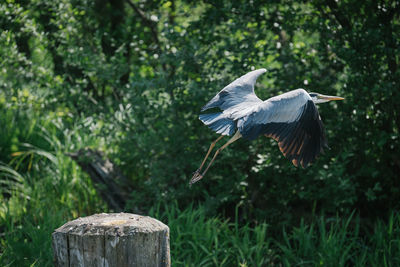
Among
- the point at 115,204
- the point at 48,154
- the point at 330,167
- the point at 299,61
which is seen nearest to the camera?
the point at 330,167

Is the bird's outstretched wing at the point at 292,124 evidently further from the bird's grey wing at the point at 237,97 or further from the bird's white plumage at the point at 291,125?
the bird's grey wing at the point at 237,97

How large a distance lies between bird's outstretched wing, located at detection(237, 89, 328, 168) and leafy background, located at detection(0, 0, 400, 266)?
121cm

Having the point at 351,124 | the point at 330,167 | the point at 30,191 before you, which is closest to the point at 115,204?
the point at 30,191

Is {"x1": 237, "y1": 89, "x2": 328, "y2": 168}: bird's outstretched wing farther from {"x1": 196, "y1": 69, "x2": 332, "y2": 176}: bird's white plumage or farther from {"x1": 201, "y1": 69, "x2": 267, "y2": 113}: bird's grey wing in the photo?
{"x1": 201, "y1": 69, "x2": 267, "y2": 113}: bird's grey wing

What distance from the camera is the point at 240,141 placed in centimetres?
432

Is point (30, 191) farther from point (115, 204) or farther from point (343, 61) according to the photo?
point (343, 61)

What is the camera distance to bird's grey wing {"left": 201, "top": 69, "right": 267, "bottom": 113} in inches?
133

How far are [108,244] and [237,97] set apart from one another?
1628 mm

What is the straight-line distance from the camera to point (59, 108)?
4.64 m

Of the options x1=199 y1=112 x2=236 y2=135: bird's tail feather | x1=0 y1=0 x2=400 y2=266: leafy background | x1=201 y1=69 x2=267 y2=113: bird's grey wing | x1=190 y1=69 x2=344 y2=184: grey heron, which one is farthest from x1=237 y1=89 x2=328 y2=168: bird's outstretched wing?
x1=0 y1=0 x2=400 y2=266: leafy background

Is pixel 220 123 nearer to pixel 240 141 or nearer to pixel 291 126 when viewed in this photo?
pixel 291 126

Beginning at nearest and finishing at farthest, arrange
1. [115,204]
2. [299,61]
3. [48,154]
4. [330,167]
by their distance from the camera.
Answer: [330,167]
[299,61]
[115,204]
[48,154]

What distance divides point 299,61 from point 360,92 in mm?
624

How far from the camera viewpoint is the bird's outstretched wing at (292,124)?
2.82 m
